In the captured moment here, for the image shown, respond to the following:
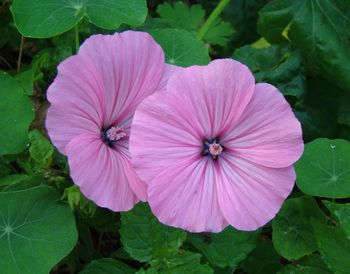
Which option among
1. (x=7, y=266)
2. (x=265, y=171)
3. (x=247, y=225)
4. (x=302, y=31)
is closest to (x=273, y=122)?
(x=265, y=171)

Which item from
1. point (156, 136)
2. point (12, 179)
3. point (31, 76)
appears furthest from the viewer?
point (31, 76)

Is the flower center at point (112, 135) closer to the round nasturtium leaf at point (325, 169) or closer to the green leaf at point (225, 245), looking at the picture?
the green leaf at point (225, 245)

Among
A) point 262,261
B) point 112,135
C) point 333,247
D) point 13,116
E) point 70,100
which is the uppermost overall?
point 70,100

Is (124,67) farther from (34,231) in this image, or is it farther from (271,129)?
(34,231)

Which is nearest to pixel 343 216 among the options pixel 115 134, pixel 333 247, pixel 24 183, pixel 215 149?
pixel 333 247

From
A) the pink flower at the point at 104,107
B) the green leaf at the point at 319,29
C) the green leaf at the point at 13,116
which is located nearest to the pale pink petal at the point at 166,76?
the pink flower at the point at 104,107

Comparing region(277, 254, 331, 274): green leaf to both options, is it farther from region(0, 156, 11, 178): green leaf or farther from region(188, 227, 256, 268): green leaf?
region(0, 156, 11, 178): green leaf

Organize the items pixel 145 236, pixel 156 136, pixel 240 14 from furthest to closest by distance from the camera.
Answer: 1. pixel 240 14
2. pixel 145 236
3. pixel 156 136

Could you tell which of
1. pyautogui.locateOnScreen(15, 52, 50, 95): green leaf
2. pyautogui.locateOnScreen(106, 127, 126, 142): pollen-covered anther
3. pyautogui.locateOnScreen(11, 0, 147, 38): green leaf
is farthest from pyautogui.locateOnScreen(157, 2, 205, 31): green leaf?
pyautogui.locateOnScreen(106, 127, 126, 142): pollen-covered anther
